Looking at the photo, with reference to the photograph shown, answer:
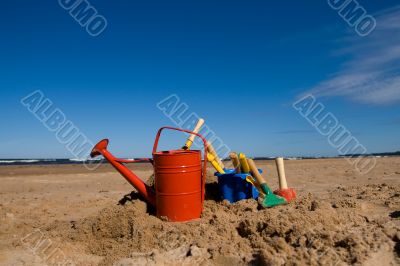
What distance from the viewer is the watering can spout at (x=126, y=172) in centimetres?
476

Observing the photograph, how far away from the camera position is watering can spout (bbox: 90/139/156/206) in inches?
187

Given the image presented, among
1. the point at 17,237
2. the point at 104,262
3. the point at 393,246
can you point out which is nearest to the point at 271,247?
the point at 393,246

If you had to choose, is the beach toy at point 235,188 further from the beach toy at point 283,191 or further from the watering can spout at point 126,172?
the watering can spout at point 126,172

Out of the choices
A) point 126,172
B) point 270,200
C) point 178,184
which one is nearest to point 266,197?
point 270,200

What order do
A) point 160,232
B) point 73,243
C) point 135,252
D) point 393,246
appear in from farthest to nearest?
point 73,243
point 160,232
point 135,252
point 393,246

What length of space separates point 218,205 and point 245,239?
3.59ft

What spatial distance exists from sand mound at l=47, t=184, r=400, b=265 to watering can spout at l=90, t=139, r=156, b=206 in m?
0.13

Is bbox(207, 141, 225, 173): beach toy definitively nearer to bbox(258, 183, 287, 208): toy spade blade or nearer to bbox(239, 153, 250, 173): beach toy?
bbox(239, 153, 250, 173): beach toy

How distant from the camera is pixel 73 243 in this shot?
439 cm

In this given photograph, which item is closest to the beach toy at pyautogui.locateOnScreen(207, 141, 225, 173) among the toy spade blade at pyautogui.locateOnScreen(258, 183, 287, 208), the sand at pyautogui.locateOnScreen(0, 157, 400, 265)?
the sand at pyautogui.locateOnScreen(0, 157, 400, 265)

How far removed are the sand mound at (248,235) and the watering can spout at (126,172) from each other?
0.13 meters

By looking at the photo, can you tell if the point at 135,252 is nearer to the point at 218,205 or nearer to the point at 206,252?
the point at 206,252

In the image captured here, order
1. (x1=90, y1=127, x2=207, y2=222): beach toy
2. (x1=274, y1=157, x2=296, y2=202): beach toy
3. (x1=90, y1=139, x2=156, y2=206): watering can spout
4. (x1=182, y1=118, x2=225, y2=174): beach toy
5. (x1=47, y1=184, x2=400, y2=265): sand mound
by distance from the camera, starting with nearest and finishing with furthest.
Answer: (x1=47, y1=184, x2=400, y2=265): sand mound
(x1=90, y1=127, x2=207, y2=222): beach toy
(x1=90, y1=139, x2=156, y2=206): watering can spout
(x1=274, y1=157, x2=296, y2=202): beach toy
(x1=182, y1=118, x2=225, y2=174): beach toy

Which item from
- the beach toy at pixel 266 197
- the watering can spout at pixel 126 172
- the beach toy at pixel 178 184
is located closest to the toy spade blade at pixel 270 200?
the beach toy at pixel 266 197
